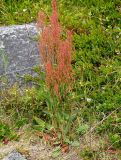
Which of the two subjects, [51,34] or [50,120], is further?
[50,120]

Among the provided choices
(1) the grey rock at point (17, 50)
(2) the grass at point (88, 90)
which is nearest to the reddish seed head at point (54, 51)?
(2) the grass at point (88, 90)

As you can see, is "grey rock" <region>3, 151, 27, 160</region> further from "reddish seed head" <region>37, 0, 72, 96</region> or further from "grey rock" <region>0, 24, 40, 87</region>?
"grey rock" <region>0, 24, 40, 87</region>

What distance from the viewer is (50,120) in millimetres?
5316

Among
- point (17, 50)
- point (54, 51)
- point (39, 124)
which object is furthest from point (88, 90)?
point (17, 50)

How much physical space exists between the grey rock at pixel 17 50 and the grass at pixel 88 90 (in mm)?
245

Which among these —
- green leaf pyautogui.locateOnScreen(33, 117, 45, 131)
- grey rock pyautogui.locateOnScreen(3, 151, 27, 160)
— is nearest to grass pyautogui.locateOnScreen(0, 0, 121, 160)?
green leaf pyautogui.locateOnScreen(33, 117, 45, 131)

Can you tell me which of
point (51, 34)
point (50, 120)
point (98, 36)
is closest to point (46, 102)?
point (50, 120)

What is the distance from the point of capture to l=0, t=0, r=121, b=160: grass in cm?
511

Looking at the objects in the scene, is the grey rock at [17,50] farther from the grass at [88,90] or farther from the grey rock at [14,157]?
the grey rock at [14,157]

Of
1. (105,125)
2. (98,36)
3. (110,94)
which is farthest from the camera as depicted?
(98,36)

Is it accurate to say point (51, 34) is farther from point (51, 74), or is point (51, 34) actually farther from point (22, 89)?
point (22, 89)

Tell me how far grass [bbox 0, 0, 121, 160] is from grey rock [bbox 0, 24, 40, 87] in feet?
0.80

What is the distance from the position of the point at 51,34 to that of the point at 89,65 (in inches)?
57.5

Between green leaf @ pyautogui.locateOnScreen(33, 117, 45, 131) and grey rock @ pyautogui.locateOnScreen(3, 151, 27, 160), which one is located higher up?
green leaf @ pyautogui.locateOnScreen(33, 117, 45, 131)
